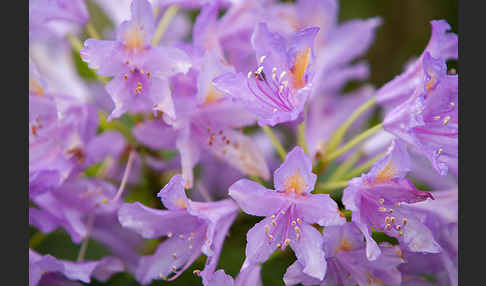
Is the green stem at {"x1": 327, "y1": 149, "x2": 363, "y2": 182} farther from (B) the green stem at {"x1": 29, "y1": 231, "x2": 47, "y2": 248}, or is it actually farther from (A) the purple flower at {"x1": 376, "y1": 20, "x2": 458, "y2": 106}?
(B) the green stem at {"x1": 29, "y1": 231, "x2": 47, "y2": 248}

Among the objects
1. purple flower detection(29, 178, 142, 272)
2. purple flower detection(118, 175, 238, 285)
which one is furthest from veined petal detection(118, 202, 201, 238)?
purple flower detection(29, 178, 142, 272)

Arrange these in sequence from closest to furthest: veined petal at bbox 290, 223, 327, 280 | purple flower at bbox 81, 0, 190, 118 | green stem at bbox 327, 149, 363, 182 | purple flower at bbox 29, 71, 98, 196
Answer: veined petal at bbox 290, 223, 327, 280 < purple flower at bbox 81, 0, 190, 118 < purple flower at bbox 29, 71, 98, 196 < green stem at bbox 327, 149, 363, 182

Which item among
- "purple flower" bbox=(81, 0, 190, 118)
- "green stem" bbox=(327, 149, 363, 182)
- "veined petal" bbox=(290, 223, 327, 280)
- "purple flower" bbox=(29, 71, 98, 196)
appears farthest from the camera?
"green stem" bbox=(327, 149, 363, 182)

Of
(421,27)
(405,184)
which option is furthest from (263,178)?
(421,27)

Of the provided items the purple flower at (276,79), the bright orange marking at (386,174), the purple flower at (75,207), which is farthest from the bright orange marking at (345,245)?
the purple flower at (75,207)

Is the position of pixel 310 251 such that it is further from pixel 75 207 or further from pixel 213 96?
pixel 75 207
